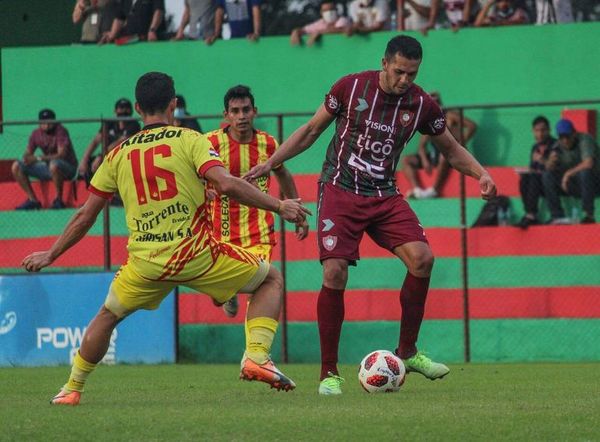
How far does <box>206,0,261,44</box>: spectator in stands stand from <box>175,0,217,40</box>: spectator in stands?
163mm

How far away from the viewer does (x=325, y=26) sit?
→ 20.4m

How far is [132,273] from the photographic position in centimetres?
904

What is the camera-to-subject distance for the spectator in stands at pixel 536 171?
56.7ft

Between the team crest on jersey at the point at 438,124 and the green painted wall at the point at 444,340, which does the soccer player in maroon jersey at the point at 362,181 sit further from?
the green painted wall at the point at 444,340

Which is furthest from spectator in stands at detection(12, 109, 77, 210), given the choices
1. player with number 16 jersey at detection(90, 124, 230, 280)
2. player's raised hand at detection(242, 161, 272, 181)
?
player with number 16 jersey at detection(90, 124, 230, 280)

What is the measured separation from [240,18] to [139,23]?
1.61 m

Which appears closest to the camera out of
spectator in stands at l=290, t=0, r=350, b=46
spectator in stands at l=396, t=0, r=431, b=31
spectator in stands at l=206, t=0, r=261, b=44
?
spectator in stands at l=396, t=0, r=431, b=31

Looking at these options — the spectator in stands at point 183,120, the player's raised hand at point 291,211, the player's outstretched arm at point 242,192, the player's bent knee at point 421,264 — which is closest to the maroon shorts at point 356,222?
the player's bent knee at point 421,264

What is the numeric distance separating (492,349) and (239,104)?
21.6ft

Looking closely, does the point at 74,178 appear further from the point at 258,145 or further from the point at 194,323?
the point at 258,145

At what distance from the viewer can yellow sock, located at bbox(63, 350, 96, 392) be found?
905 centimetres

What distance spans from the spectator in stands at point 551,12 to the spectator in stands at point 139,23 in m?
5.60

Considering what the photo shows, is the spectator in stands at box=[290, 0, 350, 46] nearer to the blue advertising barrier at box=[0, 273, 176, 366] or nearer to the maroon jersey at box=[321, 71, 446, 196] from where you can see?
the blue advertising barrier at box=[0, 273, 176, 366]

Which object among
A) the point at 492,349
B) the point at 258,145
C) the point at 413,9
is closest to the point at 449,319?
the point at 492,349
